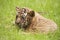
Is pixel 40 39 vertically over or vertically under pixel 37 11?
under

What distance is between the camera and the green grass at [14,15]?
229cm

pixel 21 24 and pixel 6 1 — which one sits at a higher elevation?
pixel 6 1

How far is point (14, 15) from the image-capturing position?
2.34 metres


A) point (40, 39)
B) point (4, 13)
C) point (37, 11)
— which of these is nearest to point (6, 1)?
point (4, 13)

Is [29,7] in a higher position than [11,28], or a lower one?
higher

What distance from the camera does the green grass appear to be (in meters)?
2.29

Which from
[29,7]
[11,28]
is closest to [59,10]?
[29,7]

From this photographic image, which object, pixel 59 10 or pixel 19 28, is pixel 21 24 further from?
pixel 59 10

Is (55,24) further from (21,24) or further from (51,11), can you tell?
(21,24)

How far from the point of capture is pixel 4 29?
7.63 ft

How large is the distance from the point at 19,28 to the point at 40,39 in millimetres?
181

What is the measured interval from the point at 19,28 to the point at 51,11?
27 cm

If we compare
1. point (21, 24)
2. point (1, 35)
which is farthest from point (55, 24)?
point (1, 35)

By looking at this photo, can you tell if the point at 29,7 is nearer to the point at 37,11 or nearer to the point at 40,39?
the point at 37,11
